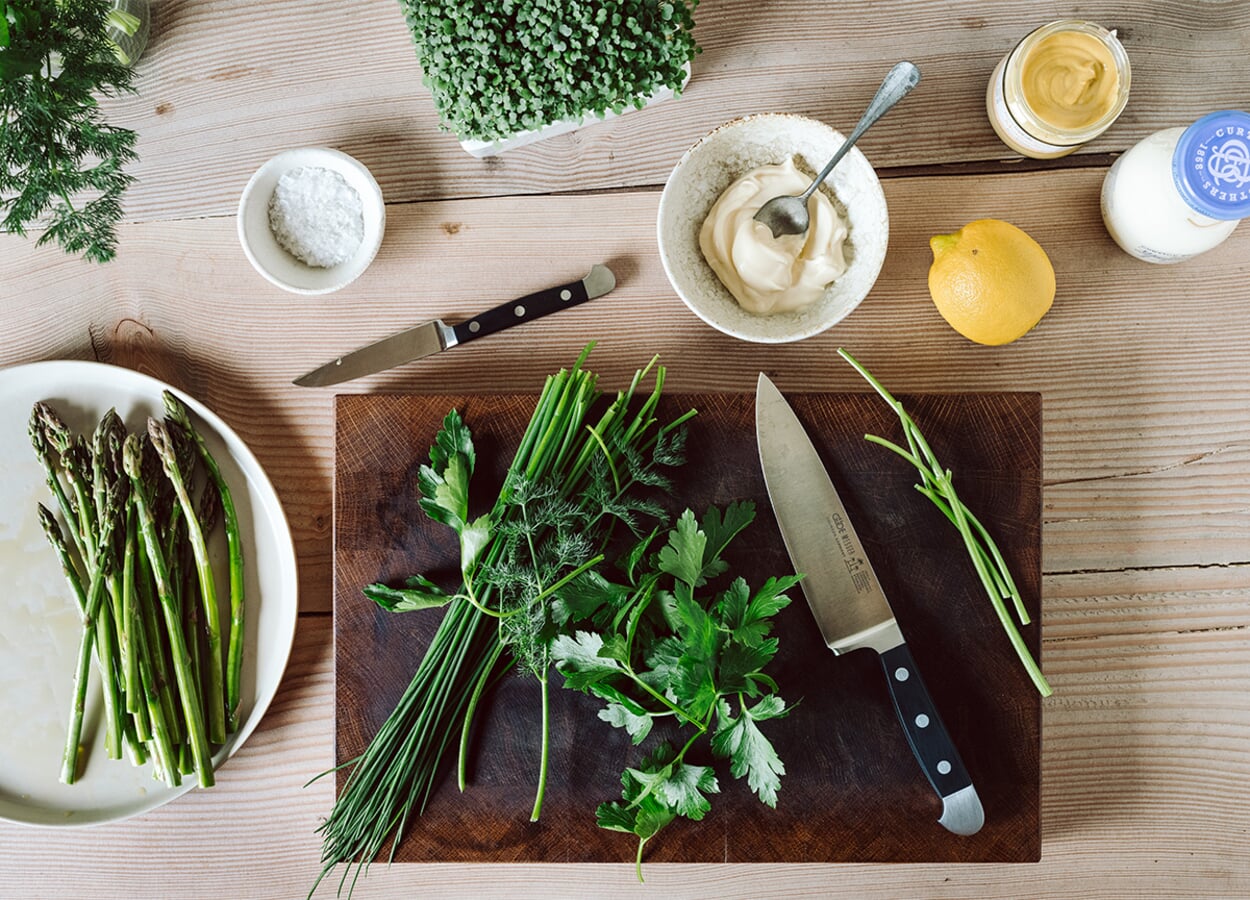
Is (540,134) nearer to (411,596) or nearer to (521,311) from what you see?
(521,311)

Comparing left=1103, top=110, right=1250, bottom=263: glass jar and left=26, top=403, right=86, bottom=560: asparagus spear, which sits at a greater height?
left=1103, top=110, right=1250, bottom=263: glass jar

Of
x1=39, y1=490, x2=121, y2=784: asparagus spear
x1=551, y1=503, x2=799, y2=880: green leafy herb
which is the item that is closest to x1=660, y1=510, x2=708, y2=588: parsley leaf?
x1=551, y1=503, x2=799, y2=880: green leafy herb

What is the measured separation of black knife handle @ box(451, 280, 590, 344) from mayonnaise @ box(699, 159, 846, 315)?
20 cm

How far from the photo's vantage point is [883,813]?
43.3 inches

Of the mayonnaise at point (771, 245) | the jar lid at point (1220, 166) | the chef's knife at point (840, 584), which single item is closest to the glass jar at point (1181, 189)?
the jar lid at point (1220, 166)

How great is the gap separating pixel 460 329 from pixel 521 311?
0.08m

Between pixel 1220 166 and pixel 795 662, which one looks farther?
pixel 795 662

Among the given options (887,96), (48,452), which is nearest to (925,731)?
(887,96)

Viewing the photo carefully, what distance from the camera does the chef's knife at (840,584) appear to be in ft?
3.46

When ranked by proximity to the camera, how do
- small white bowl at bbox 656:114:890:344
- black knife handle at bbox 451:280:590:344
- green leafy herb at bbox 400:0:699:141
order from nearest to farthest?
green leafy herb at bbox 400:0:699:141
small white bowl at bbox 656:114:890:344
black knife handle at bbox 451:280:590:344

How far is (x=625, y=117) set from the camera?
118 cm

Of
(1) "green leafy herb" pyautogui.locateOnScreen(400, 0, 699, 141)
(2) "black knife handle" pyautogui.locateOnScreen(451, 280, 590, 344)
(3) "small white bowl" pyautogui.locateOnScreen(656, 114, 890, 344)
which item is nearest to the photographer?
(1) "green leafy herb" pyautogui.locateOnScreen(400, 0, 699, 141)

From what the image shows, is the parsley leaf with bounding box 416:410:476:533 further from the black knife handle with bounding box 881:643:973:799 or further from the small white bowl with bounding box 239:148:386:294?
the black knife handle with bounding box 881:643:973:799

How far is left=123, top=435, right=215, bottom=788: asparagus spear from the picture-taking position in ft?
3.68
